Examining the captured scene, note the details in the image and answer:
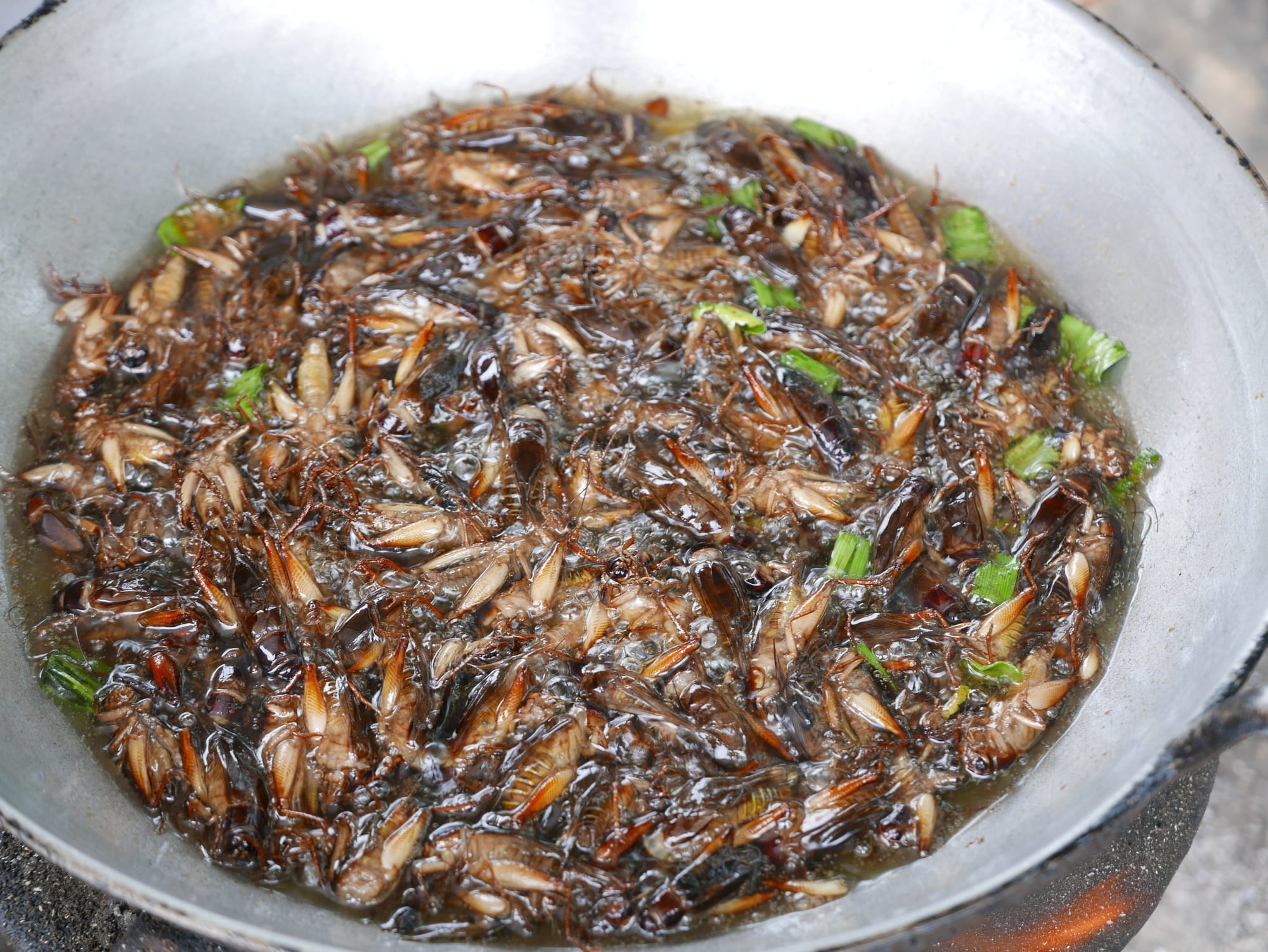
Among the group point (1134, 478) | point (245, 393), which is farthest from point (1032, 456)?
point (245, 393)

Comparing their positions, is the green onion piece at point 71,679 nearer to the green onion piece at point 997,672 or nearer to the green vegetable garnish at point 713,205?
the green onion piece at point 997,672

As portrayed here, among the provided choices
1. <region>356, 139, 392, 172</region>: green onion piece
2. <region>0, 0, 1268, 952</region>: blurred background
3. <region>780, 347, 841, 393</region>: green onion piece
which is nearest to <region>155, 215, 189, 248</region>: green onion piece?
<region>356, 139, 392, 172</region>: green onion piece

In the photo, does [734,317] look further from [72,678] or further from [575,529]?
[72,678]

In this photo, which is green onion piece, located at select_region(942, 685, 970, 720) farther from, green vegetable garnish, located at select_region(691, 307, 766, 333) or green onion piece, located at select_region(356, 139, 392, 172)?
green onion piece, located at select_region(356, 139, 392, 172)

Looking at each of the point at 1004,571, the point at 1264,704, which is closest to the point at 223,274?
the point at 1004,571

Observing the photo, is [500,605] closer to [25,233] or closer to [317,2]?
[25,233]

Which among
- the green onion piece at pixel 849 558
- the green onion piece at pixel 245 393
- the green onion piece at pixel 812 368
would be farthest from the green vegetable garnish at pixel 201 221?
the green onion piece at pixel 849 558
